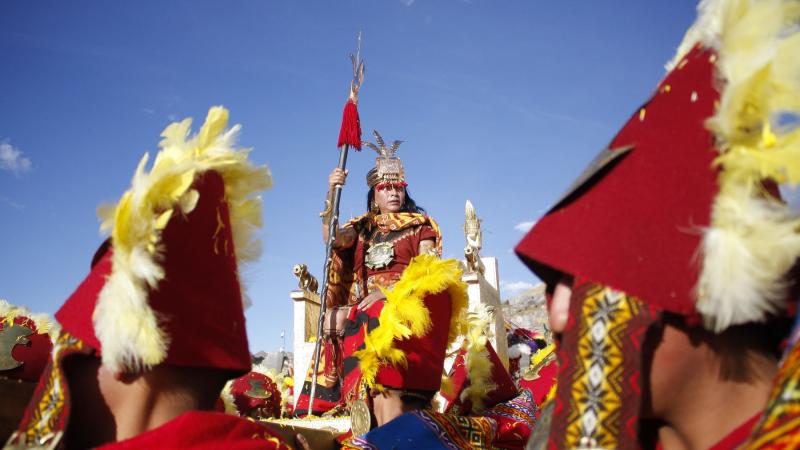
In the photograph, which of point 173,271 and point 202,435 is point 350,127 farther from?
point 202,435

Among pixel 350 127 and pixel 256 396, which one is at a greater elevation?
pixel 350 127

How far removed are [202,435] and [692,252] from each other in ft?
4.89

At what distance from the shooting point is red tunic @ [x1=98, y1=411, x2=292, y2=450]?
1776 millimetres

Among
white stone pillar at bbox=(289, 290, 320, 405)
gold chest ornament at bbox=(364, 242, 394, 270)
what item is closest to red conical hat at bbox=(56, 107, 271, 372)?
gold chest ornament at bbox=(364, 242, 394, 270)

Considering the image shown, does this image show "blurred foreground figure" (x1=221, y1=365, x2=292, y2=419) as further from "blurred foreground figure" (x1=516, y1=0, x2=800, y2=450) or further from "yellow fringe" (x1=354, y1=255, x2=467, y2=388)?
"blurred foreground figure" (x1=516, y1=0, x2=800, y2=450)

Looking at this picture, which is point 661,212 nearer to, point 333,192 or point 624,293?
point 624,293

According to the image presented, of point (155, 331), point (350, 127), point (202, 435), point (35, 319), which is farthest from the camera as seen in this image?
point (350, 127)

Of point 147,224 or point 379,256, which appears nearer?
point 147,224

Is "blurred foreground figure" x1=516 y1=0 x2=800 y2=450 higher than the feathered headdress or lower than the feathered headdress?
lower

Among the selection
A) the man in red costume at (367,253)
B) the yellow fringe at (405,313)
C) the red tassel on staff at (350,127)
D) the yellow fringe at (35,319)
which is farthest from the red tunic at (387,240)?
the yellow fringe at (35,319)

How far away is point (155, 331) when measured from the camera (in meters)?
1.78

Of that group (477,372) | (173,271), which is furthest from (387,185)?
(173,271)

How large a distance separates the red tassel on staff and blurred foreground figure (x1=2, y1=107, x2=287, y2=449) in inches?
245

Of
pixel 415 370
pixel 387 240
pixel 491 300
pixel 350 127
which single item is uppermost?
pixel 350 127
